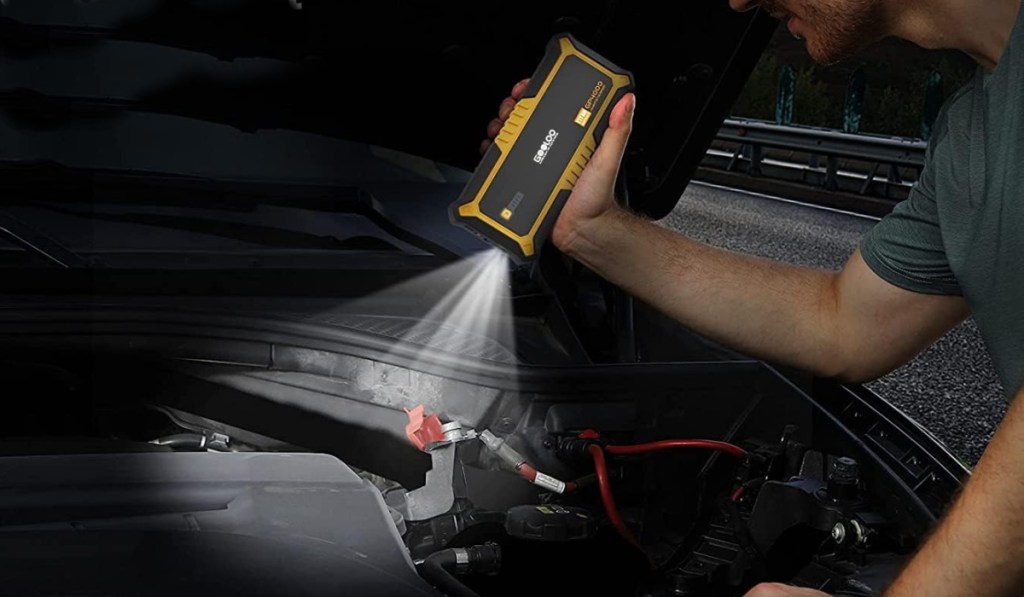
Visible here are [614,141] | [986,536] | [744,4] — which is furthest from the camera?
[614,141]

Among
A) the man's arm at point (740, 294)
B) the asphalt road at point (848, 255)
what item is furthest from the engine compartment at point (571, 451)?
the asphalt road at point (848, 255)

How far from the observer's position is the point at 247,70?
8.16ft

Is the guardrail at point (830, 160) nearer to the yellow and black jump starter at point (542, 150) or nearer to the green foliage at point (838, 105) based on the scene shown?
the green foliage at point (838, 105)

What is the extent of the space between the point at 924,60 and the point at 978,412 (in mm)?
40517

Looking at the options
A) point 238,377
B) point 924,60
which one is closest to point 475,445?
point 238,377

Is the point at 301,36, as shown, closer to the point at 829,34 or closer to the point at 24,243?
the point at 24,243

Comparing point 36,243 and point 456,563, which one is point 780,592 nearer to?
point 456,563

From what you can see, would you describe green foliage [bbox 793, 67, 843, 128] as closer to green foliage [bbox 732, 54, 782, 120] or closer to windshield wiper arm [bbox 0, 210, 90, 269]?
green foliage [bbox 732, 54, 782, 120]

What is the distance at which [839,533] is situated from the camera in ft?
6.64

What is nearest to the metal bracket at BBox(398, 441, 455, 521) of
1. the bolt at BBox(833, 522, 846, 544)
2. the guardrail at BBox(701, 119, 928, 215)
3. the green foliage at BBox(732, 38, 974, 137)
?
the bolt at BBox(833, 522, 846, 544)

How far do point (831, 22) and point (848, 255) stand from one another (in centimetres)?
718

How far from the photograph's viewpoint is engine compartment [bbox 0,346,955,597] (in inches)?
80.2

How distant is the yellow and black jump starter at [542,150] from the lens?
2180 mm

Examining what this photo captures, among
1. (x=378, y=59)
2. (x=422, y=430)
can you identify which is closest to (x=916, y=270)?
(x=422, y=430)
